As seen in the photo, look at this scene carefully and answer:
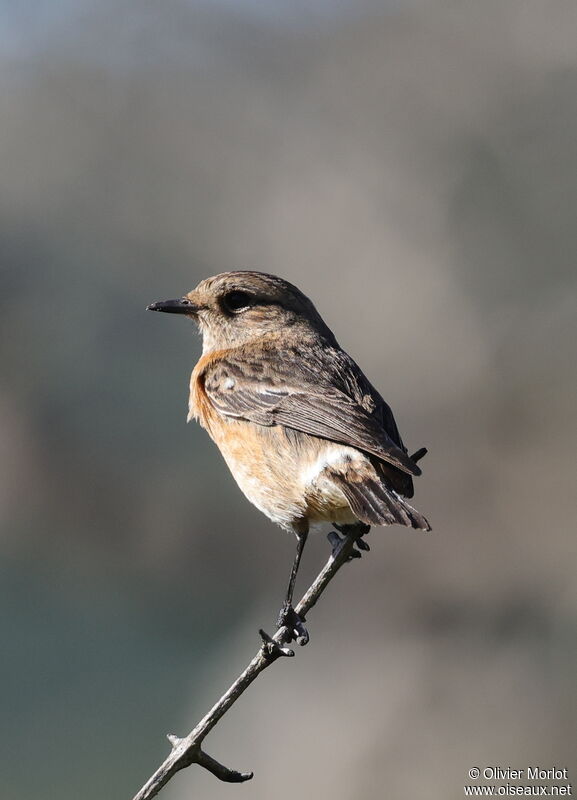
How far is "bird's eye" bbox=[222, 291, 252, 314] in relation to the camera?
4.69m

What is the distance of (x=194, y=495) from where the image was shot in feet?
43.2

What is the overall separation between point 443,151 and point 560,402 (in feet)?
16.8

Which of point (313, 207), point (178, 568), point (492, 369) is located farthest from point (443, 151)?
point (178, 568)

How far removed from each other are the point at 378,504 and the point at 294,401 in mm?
835

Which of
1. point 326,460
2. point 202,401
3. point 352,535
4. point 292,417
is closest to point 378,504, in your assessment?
point 352,535

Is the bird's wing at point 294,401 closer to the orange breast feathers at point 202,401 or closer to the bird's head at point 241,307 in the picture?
the orange breast feathers at point 202,401

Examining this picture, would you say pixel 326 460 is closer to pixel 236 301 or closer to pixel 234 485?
pixel 236 301

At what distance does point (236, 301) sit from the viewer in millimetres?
4715

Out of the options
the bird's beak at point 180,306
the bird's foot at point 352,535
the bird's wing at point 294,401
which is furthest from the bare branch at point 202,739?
the bird's beak at point 180,306

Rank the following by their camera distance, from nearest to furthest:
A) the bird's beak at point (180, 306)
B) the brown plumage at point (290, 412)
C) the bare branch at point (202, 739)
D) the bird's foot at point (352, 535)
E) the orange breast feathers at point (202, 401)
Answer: the bare branch at point (202, 739) < the bird's foot at point (352, 535) < the brown plumage at point (290, 412) < the orange breast feathers at point (202, 401) < the bird's beak at point (180, 306)

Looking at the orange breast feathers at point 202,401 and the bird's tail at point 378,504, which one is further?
the orange breast feathers at point 202,401

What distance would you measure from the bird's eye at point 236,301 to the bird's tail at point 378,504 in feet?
4.17

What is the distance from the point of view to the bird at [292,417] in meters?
3.58

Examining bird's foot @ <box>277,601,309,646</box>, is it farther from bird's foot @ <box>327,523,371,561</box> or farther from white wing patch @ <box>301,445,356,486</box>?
white wing patch @ <box>301,445,356,486</box>
